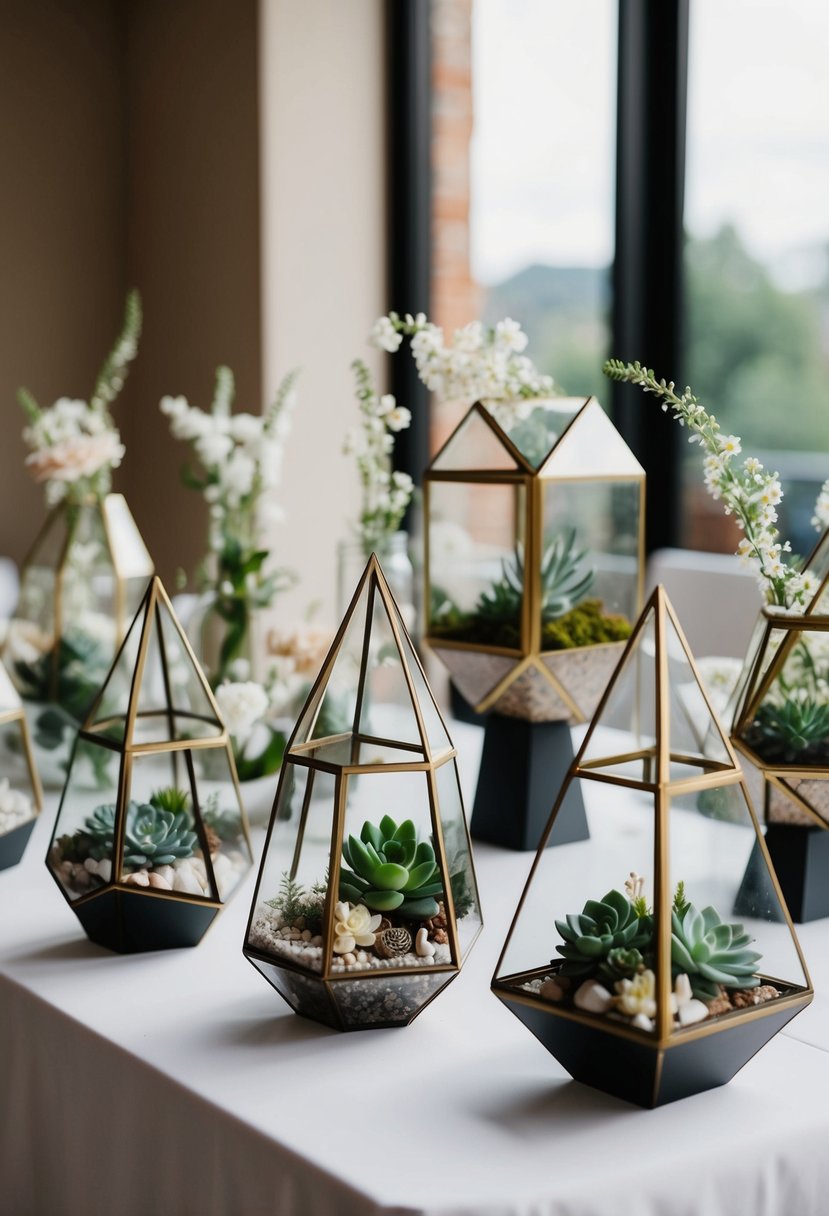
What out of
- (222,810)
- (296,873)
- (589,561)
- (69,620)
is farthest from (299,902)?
(69,620)

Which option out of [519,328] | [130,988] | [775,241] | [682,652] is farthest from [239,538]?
[775,241]

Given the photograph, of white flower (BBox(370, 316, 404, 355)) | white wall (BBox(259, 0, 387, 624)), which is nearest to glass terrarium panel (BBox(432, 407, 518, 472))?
white flower (BBox(370, 316, 404, 355))

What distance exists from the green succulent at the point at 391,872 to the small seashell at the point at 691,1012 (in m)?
0.20

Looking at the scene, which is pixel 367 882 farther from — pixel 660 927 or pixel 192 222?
pixel 192 222

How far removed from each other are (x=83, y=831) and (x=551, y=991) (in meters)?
0.48

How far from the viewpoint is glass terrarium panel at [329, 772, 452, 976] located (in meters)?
0.90

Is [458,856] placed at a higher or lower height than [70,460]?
lower

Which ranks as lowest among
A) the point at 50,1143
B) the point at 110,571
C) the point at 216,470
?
the point at 50,1143

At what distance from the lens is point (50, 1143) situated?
1.00 metres

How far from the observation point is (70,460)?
1.67 m

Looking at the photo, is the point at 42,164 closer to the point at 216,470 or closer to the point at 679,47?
the point at 679,47

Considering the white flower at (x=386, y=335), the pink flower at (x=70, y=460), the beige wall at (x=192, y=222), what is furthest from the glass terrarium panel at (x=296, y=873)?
the beige wall at (x=192, y=222)

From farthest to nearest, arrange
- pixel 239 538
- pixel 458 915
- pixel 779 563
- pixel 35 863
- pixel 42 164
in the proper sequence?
pixel 42 164, pixel 239 538, pixel 35 863, pixel 779 563, pixel 458 915

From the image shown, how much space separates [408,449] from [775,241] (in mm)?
1158
